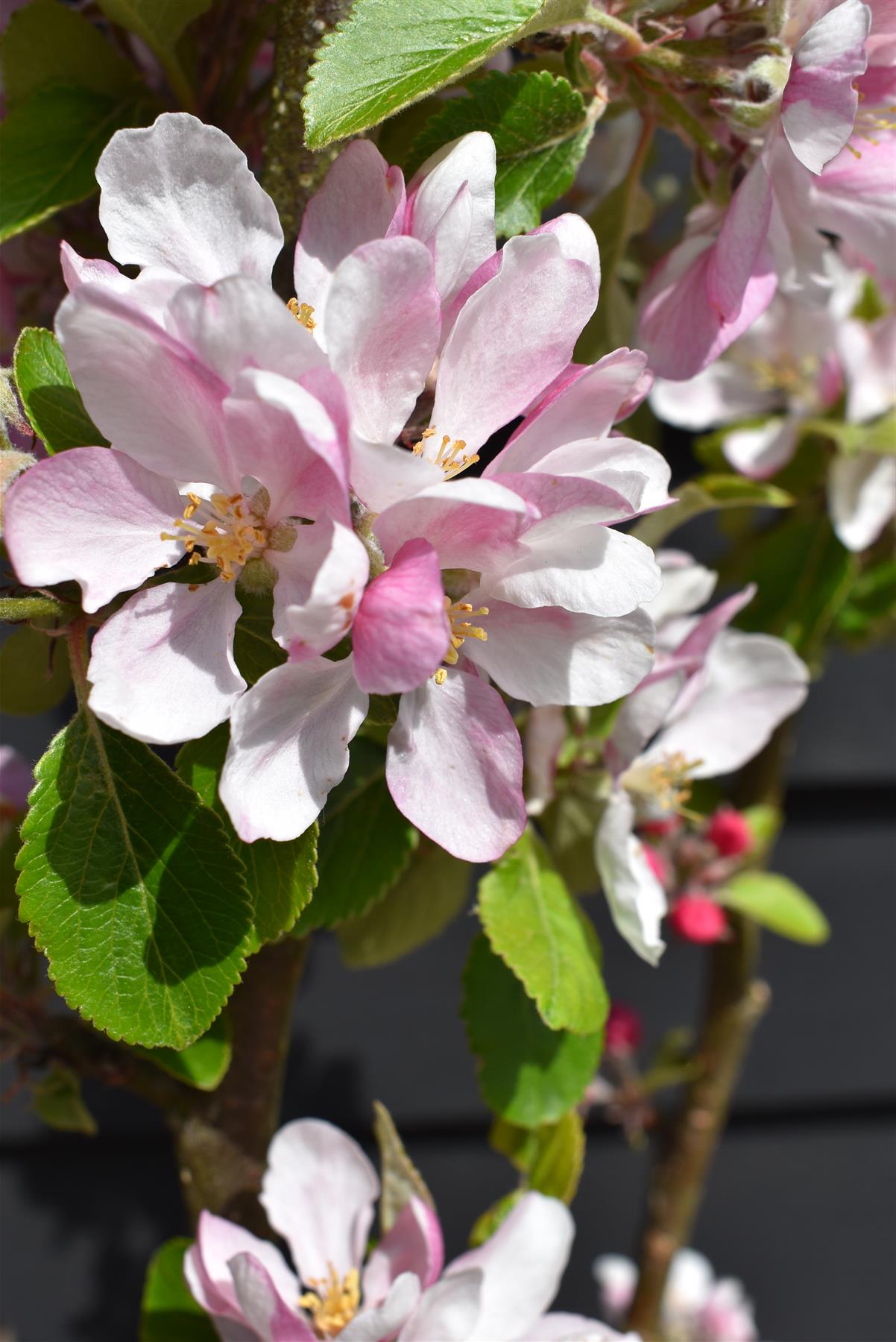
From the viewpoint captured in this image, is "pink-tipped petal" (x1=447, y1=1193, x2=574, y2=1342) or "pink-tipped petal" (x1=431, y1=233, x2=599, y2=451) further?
"pink-tipped petal" (x1=447, y1=1193, x2=574, y2=1342)

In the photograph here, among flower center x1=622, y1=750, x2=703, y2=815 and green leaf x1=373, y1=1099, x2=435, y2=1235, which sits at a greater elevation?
flower center x1=622, y1=750, x2=703, y2=815

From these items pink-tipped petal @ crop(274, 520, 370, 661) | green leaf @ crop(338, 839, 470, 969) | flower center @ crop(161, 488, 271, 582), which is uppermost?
pink-tipped petal @ crop(274, 520, 370, 661)

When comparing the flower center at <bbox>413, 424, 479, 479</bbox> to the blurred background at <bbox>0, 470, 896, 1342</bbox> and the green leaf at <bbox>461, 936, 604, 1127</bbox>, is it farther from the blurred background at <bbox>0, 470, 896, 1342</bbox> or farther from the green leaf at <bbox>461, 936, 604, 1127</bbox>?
the blurred background at <bbox>0, 470, 896, 1342</bbox>

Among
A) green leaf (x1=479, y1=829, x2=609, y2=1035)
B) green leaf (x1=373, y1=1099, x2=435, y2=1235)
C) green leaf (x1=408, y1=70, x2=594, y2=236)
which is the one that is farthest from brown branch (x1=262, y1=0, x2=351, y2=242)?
green leaf (x1=373, y1=1099, x2=435, y2=1235)

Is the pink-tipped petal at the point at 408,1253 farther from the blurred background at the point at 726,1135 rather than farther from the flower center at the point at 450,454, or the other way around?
the blurred background at the point at 726,1135

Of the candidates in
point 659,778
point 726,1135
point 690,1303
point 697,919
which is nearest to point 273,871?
point 659,778

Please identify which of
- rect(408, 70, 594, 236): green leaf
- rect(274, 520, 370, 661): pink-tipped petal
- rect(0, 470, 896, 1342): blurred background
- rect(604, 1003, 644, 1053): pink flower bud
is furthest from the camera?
rect(0, 470, 896, 1342): blurred background

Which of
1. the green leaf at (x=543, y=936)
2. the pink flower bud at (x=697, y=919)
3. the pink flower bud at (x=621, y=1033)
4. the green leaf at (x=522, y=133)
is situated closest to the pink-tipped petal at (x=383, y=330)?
the green leaf at (x=522, y=133)
